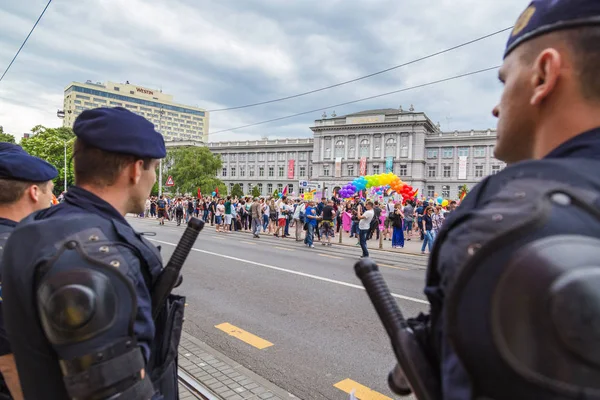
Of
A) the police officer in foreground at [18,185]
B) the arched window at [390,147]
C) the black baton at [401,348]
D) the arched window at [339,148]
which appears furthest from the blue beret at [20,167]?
the arched window at [339,148]

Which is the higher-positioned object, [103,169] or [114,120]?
[114,120]

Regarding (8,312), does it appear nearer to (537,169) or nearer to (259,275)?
(537,169)

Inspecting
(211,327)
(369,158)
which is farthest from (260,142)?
(211,327)

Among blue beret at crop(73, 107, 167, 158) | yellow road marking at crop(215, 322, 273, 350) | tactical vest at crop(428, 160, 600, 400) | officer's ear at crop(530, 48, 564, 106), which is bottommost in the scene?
yellow road marking at crop(215, 322, 273, 350)

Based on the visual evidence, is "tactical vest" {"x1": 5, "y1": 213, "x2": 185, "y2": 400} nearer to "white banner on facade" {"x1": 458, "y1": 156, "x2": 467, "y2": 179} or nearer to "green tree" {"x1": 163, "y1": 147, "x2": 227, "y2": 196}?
"green tree" {"x1": 163, "y1": 147, "x2": 227, "y2": 196}

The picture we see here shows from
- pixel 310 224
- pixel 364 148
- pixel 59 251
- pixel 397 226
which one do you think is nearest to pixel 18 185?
pixel 59 251

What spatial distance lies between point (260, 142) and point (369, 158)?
28.8 metres

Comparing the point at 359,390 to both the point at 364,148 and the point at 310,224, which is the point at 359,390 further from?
→ the point at 364,148

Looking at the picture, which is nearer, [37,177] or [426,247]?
[37,177]

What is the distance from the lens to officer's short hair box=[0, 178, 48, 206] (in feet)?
7.37

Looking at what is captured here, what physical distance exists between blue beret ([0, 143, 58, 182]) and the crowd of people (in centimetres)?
1069

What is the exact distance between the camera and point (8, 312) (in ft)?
4.54

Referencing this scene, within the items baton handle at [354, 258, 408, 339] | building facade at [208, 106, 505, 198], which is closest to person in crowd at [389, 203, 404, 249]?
baton handle at [354, 258, 408, 339]

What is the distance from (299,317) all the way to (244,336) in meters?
0.97
